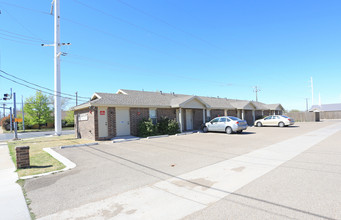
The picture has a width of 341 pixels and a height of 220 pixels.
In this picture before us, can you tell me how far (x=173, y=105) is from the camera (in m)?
18.3

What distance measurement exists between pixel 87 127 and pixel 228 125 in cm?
1202

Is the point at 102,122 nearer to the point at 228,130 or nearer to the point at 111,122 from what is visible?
the point at 111,122

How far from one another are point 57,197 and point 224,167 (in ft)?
15.3

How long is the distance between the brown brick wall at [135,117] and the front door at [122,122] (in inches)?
14.0

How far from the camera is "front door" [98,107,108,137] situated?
14.1 m

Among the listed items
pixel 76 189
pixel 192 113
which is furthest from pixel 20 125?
pixel 76 189

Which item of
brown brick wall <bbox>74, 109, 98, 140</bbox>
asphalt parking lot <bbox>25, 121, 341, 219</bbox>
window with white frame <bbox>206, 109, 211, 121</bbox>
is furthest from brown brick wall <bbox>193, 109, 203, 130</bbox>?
asphalt parking lot <bbox>25, 121, 341, 219</bbox>

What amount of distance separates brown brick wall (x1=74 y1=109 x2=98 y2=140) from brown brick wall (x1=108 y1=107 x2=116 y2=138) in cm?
109

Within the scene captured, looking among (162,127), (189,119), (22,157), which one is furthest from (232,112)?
(22,157)

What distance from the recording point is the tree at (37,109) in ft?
112

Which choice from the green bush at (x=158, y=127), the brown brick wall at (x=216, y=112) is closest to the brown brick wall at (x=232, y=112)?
the brown brick wall at (x=216, y=112)

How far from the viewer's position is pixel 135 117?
16.0 meters

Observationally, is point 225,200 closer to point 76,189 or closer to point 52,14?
point 76,189

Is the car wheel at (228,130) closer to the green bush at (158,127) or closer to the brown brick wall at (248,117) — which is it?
the green bush at (158,127)
